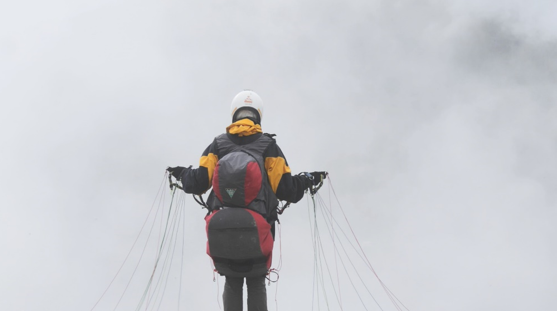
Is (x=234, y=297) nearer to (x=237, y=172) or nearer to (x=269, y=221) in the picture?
(x=269, y=221)

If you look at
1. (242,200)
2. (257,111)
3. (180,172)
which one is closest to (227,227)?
(242,200)

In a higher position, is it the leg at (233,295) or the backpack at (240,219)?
the backpack at (240,219)

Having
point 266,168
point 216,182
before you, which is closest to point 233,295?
point 216,182

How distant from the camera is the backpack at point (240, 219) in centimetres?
367

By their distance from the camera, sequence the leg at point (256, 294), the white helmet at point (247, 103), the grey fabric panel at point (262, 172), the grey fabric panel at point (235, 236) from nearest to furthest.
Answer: the grey fabric panel at point (235, 236)
the grey fabric panel at point (262, 172)
the leg at point (256, 294)
the white helmet at point (247, 103)

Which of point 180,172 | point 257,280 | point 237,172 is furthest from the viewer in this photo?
point 180,172

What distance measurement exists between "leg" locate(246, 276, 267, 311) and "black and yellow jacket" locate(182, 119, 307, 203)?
0.76 metres

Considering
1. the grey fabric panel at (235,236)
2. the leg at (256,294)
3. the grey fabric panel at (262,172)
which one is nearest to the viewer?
the grey fabric panel at (235,236)

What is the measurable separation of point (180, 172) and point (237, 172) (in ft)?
2.79

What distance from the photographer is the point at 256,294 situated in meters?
3.98

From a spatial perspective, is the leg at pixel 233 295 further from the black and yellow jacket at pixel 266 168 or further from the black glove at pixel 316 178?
the black glove at pixel 316 178

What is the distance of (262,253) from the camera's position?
12.3 feet

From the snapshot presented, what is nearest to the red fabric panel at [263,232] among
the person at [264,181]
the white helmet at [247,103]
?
the person at [264,181]

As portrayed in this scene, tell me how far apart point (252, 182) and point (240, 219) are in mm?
313
